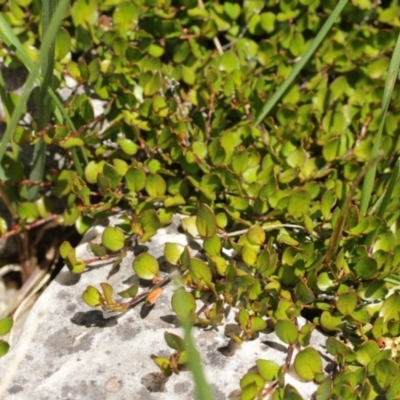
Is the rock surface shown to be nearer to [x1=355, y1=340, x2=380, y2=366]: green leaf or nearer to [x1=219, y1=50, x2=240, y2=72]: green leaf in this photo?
[x1=355, y1=340, x2=380, y2=366]: green leaf

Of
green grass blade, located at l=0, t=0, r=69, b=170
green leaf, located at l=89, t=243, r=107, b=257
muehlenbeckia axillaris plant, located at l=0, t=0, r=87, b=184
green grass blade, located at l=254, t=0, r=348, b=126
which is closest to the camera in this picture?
green grass blade, located at l=0, t=0, r=69, b=170

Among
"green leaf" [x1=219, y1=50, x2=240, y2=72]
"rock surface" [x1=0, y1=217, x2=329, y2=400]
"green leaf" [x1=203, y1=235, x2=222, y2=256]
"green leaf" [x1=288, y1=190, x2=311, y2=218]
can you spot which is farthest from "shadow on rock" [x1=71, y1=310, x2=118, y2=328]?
"green leaf" [x1=219, y1=50, x2=240, y2=72]

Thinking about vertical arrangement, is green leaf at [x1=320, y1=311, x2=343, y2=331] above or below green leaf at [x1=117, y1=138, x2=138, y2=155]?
below

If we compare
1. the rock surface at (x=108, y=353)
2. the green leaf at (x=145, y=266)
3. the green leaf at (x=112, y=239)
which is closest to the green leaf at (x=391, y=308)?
the rock surface at (x=108, y=353)

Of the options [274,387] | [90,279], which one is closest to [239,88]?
[90,279]

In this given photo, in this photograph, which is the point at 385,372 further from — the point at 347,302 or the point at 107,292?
the point at 107,292

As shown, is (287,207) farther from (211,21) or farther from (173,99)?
(211,21)

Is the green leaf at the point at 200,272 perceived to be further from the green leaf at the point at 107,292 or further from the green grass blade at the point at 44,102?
the green grass blade at the point at 44,102
